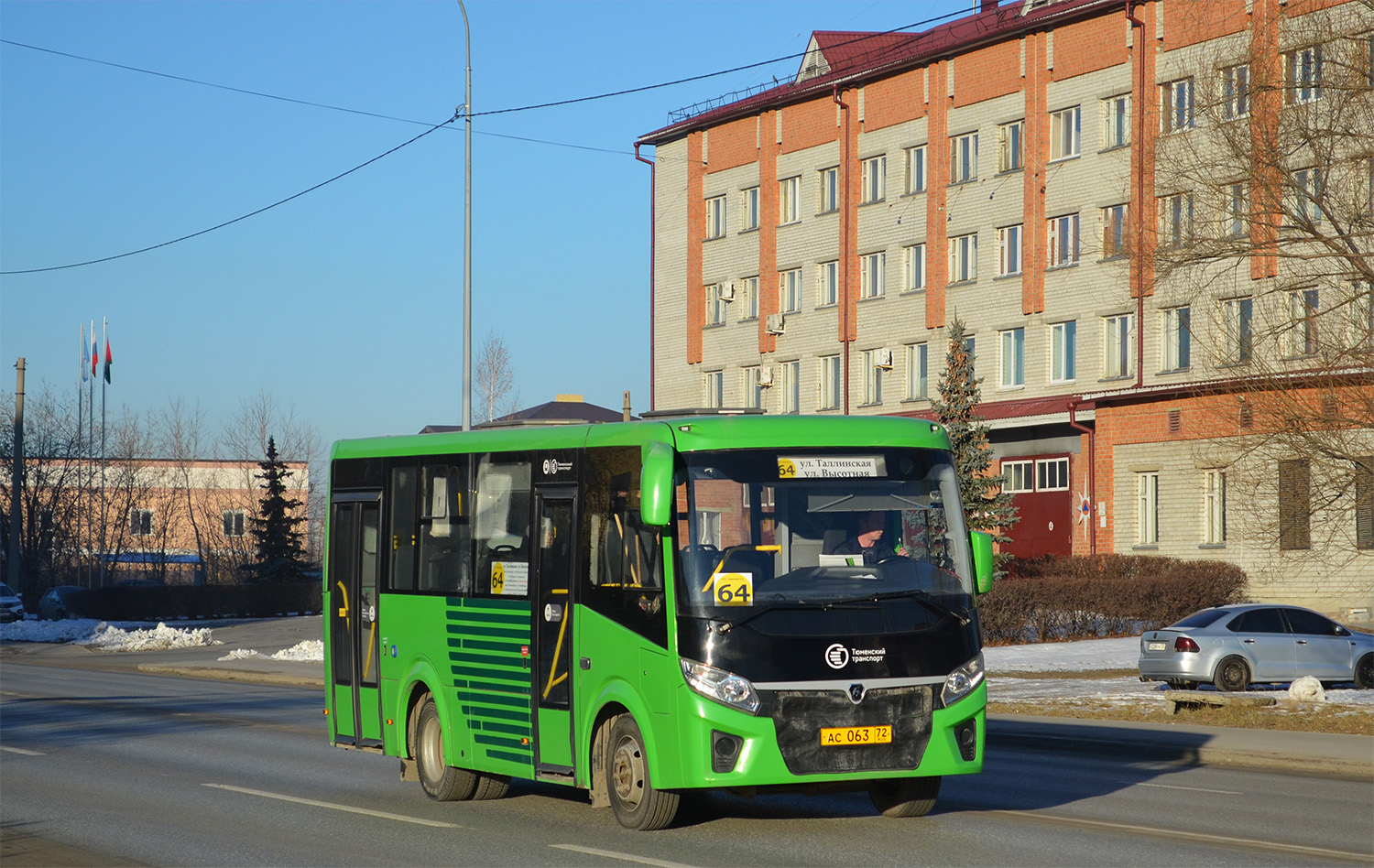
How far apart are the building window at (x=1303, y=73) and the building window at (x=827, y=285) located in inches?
1592

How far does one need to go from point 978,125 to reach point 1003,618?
24.0 metres

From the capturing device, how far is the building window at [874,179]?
57969 mm

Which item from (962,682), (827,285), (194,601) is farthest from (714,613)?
(194,601)

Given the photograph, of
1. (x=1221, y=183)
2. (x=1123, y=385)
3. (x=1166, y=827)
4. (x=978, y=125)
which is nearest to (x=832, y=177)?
(x=978, y=125)

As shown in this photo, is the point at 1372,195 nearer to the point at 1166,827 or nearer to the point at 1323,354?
the point at 1323,354

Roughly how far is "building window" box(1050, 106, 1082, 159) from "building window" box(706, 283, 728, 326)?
16663 mm

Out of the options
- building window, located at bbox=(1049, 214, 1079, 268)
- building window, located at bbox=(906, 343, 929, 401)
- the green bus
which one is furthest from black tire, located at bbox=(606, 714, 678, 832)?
building window, located at bbox=(906, 343, 929, 401)

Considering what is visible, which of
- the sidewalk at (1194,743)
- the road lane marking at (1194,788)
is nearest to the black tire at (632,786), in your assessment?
the road lane marking at (1194,788)

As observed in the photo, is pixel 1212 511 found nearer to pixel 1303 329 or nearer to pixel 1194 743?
pixel 1303 329

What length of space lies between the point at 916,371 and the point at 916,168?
708 centimetres

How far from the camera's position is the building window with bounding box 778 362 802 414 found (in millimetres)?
61688

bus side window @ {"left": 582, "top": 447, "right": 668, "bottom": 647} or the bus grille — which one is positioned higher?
bus side window @ {"left": 582, "top": 447, "right": 668, "bottom": 647}

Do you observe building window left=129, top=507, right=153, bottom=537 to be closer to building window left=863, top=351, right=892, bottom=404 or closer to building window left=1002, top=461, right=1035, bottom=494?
building window left=863, top=351, right=892, bottom=404

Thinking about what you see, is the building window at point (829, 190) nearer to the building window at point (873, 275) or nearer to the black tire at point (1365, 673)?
the building window at point (873, 275)
